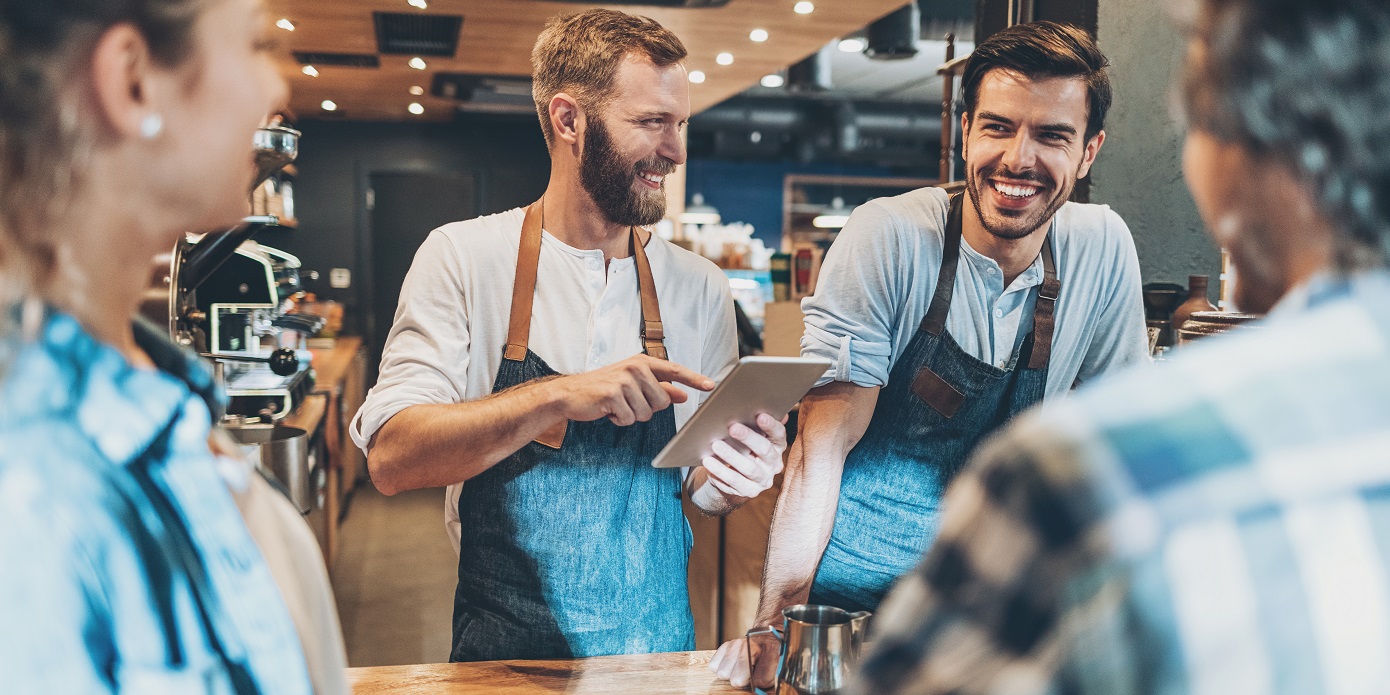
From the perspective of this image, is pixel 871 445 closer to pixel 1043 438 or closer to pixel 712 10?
pixel 1043 438

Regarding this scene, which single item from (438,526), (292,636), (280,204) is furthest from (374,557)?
(292,636)

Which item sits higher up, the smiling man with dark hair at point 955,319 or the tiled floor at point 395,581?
the smiling man with dark hair at point 955,319

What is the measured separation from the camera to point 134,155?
25.0 inches

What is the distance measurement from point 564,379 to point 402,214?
819 centimetres

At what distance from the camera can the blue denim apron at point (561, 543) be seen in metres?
1.73

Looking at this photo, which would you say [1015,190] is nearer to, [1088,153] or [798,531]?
[1088,153]

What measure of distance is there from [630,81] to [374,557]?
4242mm

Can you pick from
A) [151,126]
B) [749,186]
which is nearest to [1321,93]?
[151,126]

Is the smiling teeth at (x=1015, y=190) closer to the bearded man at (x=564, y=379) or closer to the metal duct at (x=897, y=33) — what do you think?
the bearded man at (x=564, y=379)

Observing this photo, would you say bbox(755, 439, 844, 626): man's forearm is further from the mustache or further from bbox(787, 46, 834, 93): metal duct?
bbox(787, 46, 834, 93): metal duct

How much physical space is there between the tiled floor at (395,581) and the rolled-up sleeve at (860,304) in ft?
8.54

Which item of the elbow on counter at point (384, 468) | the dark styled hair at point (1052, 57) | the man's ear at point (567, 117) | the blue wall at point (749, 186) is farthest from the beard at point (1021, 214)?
the blue wall at point (749, 186)

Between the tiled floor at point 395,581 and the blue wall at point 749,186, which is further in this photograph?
the blue wall at point 749,186

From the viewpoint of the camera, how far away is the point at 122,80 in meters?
0.62
